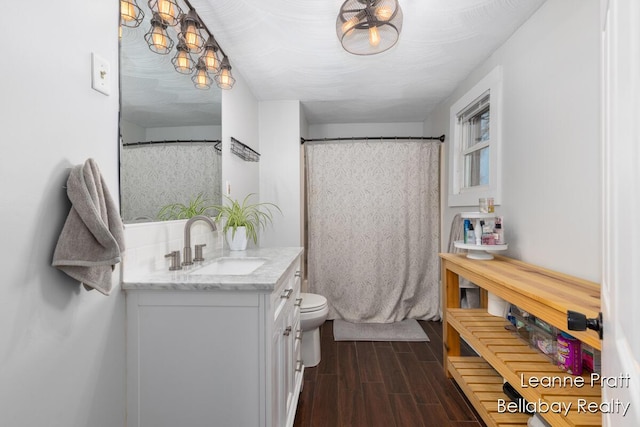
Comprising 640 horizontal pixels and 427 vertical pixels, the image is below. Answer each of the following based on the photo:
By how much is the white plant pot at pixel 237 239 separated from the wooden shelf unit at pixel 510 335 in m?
1.40

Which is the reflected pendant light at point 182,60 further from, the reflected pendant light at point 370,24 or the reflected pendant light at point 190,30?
the reflected pendant light at point 370,24

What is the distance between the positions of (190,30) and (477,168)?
2325 millimetres

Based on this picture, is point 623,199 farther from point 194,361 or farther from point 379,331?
point 379,331

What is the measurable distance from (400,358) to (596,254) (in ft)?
5.06

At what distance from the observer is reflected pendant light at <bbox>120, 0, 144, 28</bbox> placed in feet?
4.08

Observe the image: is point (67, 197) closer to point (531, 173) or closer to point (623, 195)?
point (623, 195)

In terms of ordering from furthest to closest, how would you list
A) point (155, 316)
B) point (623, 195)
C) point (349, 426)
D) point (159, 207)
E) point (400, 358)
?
point (400, 358) → point (349, 426) → point (159, 207) → point (155, 316) → point (623, 195)

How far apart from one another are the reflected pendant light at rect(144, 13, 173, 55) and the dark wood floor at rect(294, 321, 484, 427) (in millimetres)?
2013

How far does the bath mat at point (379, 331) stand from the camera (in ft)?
9.25

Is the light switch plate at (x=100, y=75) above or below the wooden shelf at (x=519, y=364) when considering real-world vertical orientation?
above

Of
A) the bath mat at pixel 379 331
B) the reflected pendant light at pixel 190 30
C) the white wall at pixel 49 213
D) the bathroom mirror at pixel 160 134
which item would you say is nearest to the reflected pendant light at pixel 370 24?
the reflected pendant light at pixel 190 30

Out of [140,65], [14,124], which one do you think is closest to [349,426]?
[14,124]

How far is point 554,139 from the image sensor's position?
1629 mm

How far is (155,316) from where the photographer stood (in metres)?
1.23
